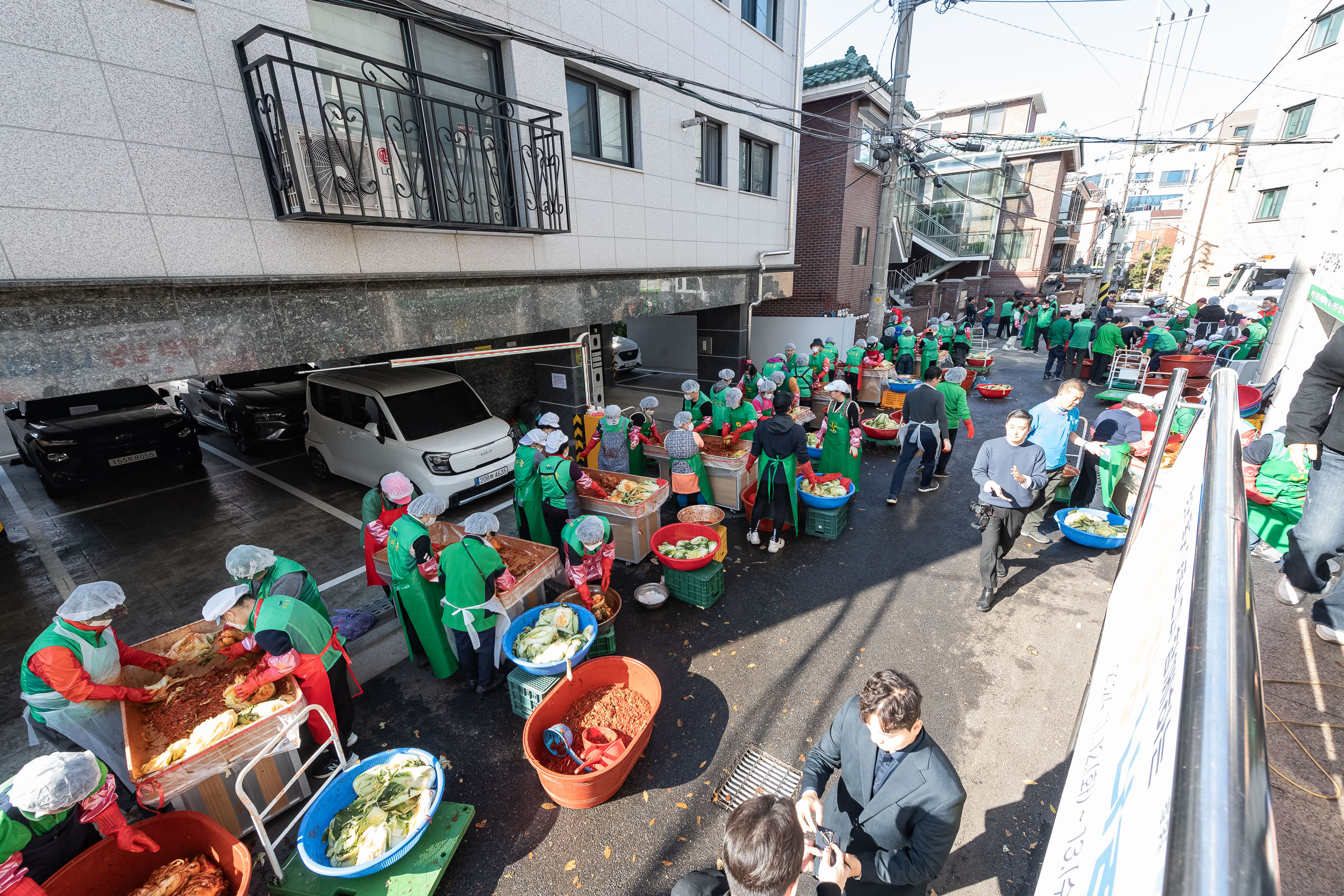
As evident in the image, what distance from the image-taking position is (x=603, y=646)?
203 inches

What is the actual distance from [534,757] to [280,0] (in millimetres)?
7655

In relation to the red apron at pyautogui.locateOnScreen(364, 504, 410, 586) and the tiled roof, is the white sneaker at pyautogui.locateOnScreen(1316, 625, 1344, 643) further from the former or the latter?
the tiled roof

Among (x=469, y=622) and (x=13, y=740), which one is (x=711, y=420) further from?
(x=13, y=740)

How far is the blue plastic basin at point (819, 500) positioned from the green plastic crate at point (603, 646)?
314cm

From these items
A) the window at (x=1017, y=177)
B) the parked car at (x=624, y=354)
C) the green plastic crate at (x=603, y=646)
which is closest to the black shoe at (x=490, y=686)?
the green plastic crate at (x=603, y=646)

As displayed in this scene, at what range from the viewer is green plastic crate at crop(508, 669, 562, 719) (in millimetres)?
4312

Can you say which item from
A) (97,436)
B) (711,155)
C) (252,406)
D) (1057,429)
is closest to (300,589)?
(1057,429)

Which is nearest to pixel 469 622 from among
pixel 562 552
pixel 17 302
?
pixel 562 552

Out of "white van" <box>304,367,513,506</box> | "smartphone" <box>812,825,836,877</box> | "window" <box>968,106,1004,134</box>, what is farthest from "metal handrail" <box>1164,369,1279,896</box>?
"window" <box>968,106,1004,134</box>

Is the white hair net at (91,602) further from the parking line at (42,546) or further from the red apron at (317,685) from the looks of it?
the parking line at (42,546)

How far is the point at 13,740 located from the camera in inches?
171

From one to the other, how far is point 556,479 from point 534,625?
187cm

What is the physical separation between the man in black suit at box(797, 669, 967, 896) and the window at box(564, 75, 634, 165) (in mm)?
8909

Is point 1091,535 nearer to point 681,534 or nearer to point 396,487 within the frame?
point 681,534
